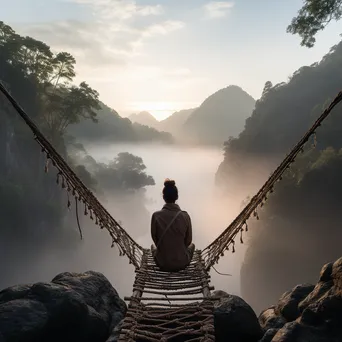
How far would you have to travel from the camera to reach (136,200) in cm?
6297

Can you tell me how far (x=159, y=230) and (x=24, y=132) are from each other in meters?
25.5

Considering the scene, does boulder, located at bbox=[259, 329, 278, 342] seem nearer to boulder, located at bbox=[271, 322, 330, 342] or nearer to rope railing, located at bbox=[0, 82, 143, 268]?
boulder, located at bbox=[271, 322, 330, 342]

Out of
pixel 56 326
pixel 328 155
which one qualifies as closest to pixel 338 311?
pixel 56 326

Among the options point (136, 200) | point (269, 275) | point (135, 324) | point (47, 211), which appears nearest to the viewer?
point (135, 324)

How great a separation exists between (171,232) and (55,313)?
1643 mm

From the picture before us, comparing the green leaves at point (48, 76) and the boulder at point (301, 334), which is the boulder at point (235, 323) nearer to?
the boulder at point (301, 334)

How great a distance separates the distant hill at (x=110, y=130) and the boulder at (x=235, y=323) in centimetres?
6178

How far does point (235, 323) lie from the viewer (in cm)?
450

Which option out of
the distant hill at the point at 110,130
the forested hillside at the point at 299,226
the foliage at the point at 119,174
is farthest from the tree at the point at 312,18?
the distant hill at the point at 110,130

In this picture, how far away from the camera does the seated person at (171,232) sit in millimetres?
4578

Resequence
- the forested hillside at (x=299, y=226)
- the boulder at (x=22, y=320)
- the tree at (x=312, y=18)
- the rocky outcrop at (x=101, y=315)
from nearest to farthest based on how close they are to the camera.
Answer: the boulder at (x=22, y=320) → the rocky outcrop at (x=101, y=315) → the tree at (x=312, y=18) → the forested hillside at (x=299, y=226)

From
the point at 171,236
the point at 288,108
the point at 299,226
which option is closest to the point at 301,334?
the point at 171,236

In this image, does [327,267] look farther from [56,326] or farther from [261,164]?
[261,164]

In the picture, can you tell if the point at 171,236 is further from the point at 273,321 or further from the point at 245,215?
the point at 273,321
